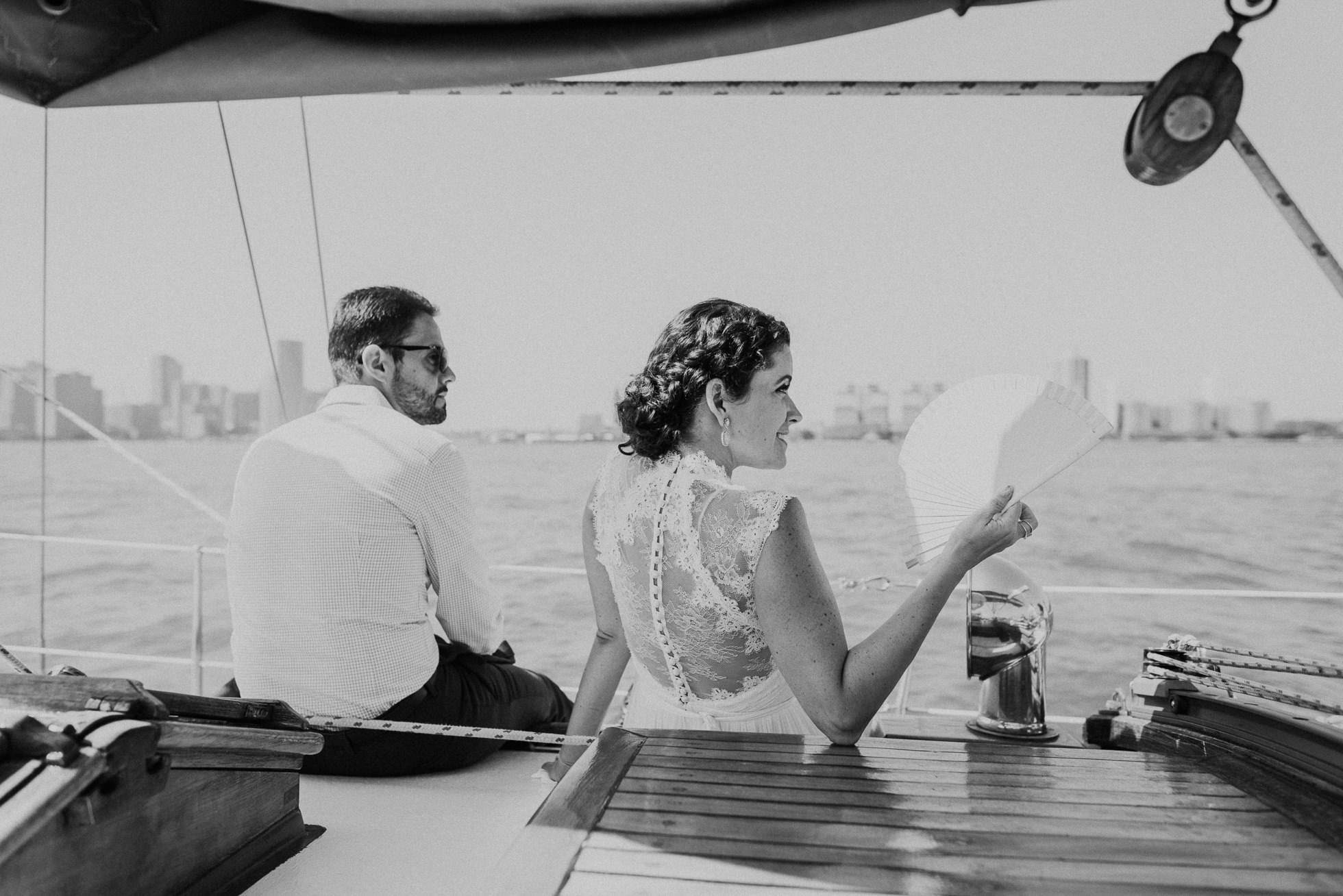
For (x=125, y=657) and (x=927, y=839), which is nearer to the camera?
(x=927, y=839)

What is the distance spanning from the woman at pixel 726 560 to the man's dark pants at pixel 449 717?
35 centimetres

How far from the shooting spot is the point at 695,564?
144 cm

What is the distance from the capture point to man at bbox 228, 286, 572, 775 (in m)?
1.83

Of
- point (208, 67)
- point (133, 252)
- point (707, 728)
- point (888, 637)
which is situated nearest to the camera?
point (888, 637)

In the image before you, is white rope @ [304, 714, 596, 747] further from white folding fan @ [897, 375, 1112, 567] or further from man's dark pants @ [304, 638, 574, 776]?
white folding fan @ [897, 375, 1112, 567]

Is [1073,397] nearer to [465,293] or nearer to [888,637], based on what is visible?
[888,637]

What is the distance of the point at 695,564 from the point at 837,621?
220 millimetres

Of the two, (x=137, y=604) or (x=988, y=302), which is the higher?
(x=988, y=302)

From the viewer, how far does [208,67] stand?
205cm

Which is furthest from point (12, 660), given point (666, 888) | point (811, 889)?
point (811, 889)

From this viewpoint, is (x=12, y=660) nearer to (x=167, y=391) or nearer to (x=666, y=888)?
(x=666, y=888)


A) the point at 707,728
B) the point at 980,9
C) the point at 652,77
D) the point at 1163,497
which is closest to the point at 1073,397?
the point at 707,728

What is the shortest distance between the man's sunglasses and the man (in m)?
0.26

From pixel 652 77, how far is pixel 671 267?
3239cm
